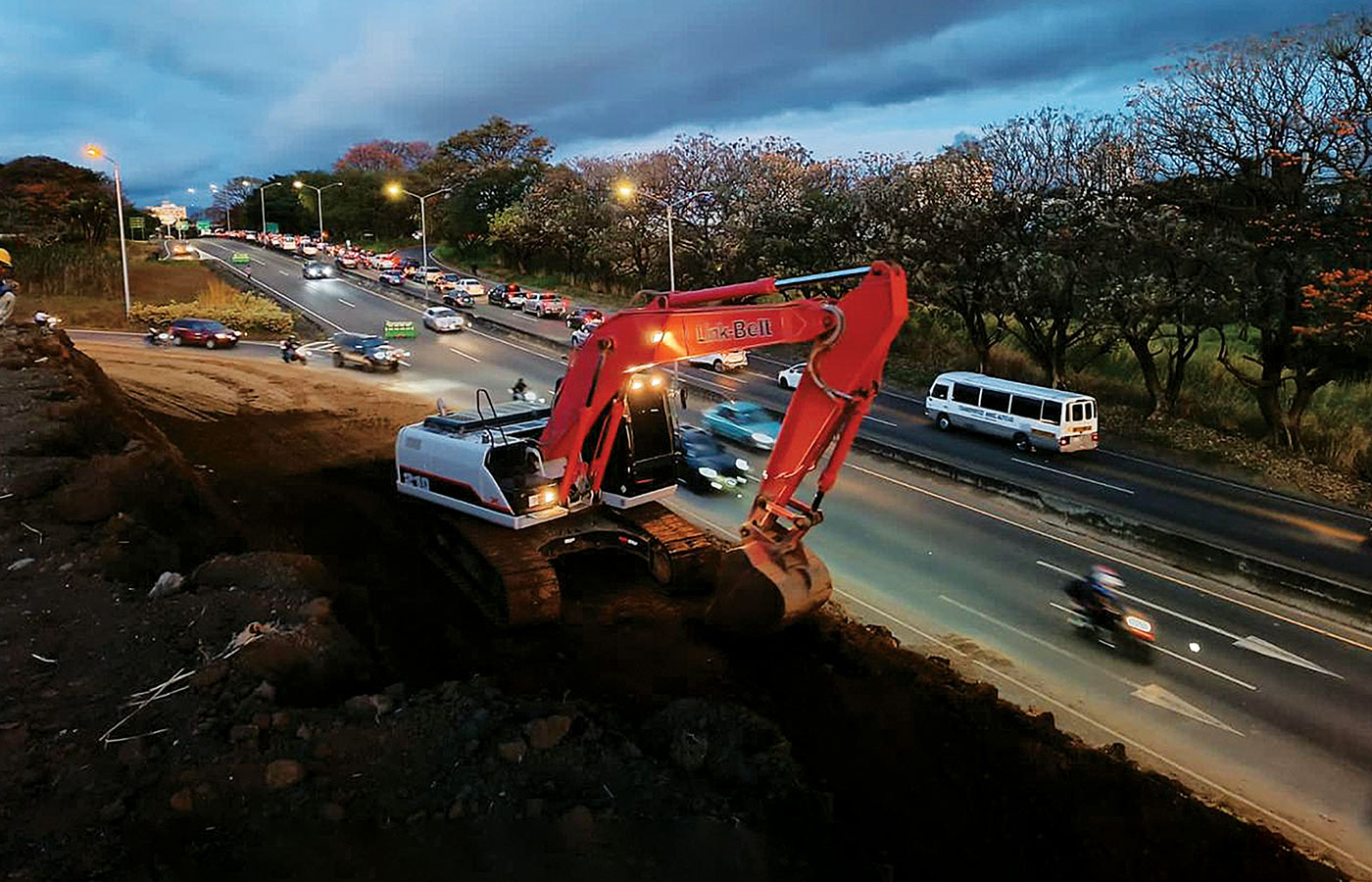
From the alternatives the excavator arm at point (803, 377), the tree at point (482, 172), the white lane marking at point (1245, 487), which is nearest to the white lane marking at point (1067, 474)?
the white lane marking at point (1245, 487)

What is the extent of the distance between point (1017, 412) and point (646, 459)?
1820 cm

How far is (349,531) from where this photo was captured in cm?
1566

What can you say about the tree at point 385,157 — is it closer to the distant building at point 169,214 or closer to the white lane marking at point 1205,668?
the distant building at point 169,214

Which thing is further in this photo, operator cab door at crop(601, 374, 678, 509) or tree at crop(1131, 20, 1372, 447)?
tree at crop(1131, 20, 1372, 447)

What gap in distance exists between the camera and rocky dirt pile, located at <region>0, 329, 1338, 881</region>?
22.4 feet

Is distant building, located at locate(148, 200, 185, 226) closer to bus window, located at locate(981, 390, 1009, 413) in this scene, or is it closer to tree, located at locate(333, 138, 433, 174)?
tree, located at locate(333, 138, 433, 174)

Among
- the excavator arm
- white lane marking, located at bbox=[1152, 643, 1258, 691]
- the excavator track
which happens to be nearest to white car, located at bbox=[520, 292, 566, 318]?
the excavator track

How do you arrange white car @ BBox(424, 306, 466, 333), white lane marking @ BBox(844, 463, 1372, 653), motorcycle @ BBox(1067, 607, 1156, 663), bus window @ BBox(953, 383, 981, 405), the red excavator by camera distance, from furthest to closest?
white car @ BBox(424, 306, 466, 333)
bus window @ BBox(953, 383, 981, 405)
white lane marking @ BBox(844, 463, 1372, 653)
motorcycle @ BBox(1067, 607, 1156, 663)
the red excavator

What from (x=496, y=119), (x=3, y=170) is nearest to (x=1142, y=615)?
(x=3, y=170)

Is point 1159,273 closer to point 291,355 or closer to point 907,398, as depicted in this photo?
point 907,398

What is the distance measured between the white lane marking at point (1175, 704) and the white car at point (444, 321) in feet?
129

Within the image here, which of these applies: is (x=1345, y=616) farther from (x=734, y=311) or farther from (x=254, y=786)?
(x=254, y=786)

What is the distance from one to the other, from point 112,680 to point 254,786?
2414 millimetres

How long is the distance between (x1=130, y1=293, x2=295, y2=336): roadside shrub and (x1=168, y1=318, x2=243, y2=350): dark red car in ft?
12.1
